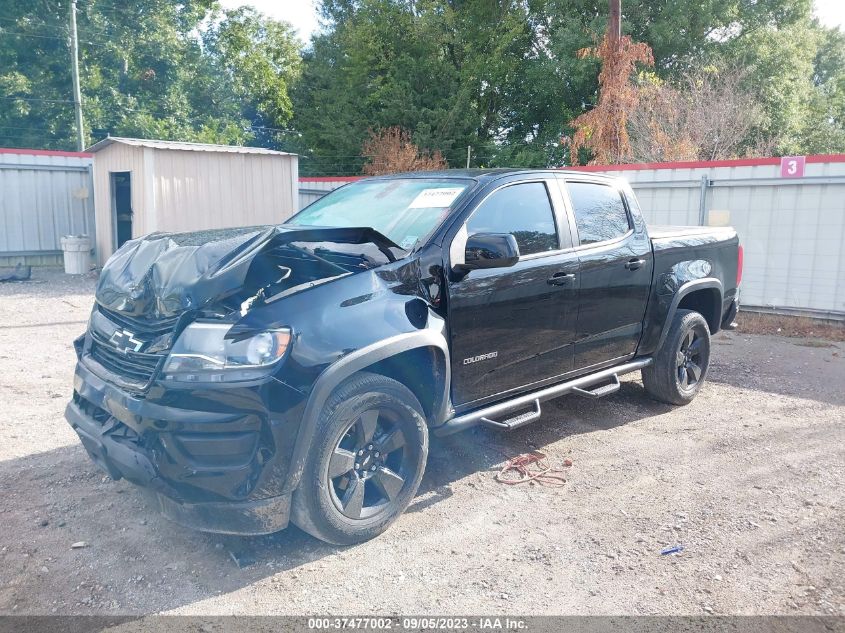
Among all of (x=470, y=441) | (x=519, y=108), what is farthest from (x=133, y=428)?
(x=519, y=108)

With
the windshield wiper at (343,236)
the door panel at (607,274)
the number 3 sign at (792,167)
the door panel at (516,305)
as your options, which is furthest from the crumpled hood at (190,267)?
the number 3 sign at (792,167)

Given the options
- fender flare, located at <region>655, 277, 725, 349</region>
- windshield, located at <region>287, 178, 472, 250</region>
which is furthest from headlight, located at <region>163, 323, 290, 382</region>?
fender flare, located at <region>655, 277, 725, 349</region>

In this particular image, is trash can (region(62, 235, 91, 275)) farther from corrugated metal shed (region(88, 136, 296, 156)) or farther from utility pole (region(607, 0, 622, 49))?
utility pole (region(607, 0, 622, 49))

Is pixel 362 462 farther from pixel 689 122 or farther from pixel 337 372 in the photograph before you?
pixel 689 122

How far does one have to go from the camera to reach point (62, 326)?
31.7 ft

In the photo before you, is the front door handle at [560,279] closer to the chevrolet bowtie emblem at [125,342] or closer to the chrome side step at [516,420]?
the chrome side step at [516,420]

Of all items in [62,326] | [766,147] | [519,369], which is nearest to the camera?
[519,369]

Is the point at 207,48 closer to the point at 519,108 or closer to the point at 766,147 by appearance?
the point at 519,108

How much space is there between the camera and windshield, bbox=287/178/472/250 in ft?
14.4

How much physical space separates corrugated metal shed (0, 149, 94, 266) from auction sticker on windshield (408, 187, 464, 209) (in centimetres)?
1390

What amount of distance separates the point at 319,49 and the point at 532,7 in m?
13.0

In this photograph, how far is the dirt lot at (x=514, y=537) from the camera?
11.0 ft

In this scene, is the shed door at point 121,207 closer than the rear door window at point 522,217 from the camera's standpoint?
No

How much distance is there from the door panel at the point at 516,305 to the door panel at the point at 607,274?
0.55 ft
